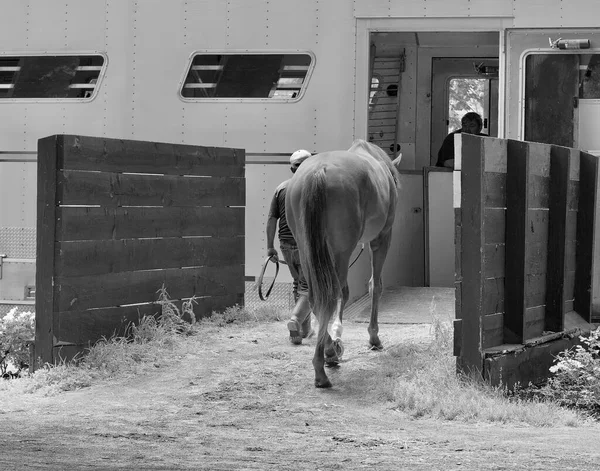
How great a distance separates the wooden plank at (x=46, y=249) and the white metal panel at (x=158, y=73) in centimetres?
249

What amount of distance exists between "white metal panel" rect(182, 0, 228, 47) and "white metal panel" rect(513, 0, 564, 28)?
2.72 meters

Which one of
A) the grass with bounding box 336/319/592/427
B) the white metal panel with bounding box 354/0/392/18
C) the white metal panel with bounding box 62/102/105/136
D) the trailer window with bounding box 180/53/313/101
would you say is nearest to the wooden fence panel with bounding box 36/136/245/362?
the trailer window with bounding box 180/53/313/101

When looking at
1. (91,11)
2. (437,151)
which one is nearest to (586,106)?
(437,151)

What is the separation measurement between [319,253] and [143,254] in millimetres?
2072

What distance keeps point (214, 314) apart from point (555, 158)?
332 cm

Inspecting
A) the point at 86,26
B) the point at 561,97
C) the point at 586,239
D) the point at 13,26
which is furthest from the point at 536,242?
the point at 13,26

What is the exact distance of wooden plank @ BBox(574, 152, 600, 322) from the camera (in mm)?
8492

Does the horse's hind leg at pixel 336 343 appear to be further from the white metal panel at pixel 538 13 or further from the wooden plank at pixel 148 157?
the white metal panel at pixel 538 13

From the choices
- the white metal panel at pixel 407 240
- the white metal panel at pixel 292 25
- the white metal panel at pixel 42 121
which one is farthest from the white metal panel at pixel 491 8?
the white metal panel at pixel 42 121

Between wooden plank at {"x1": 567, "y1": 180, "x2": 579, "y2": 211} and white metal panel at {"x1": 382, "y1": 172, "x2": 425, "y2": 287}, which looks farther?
white metal panel at {"x1": 382, "y1": 172, "x2": 425, "y2": 287}

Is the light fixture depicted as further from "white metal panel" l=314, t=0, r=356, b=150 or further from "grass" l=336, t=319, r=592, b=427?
"grass" l=336, t=319, r=592, b=427

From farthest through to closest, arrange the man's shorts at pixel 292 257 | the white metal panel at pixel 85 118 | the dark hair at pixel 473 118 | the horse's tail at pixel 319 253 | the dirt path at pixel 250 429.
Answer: the dark hair at pixel 473 118 → the white metal panel at pixel 85 118 → the man's shorts at pixel 292 257 → the horse's tail at pixel 319 253 → the dirt path at pixel 250 429

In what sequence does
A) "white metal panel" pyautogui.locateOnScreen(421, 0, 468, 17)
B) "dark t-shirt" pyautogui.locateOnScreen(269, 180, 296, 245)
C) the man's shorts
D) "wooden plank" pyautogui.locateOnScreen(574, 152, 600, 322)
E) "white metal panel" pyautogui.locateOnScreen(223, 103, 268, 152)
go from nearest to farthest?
"wooden plank" pyautogui.locateOnScreen(574, 152, 600, 322) < "dark t-shirt" pyautogui.locateOnScreen(269, 180, 296, 245) < the man's shorts < "white metal panel" pyautogui.locateOnScreen(421, 0, 468, 17) < "white metal panel" pyautogui.locateOnScreen(223, 103, 268, 152)

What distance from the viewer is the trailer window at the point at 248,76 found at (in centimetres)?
1004
